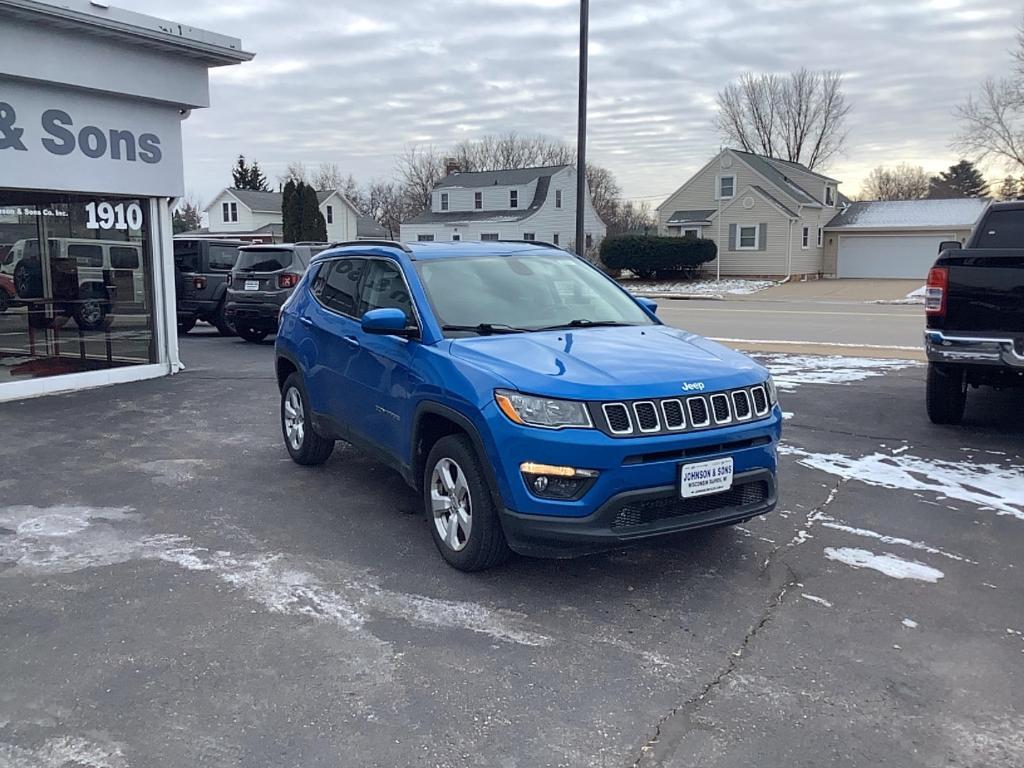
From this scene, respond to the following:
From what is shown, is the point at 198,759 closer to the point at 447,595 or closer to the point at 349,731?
the point at 349,731

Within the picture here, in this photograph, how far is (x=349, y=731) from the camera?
130 inches

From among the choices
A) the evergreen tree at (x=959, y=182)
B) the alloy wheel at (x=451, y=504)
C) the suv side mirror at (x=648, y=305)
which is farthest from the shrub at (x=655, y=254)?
the evergreen tree at (x=959, y=182)

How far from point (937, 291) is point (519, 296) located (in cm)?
394

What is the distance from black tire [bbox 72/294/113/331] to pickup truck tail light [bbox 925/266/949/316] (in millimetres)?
9939

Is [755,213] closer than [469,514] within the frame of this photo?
No

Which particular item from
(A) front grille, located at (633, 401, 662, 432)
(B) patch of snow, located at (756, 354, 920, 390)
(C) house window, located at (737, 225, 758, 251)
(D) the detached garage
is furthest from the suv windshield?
(D) the detached garage

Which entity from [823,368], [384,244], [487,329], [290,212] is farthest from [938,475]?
[290,212]

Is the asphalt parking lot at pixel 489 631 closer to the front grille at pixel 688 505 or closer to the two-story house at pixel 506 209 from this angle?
the front grille at pixel 688 505

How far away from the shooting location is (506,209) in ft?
171

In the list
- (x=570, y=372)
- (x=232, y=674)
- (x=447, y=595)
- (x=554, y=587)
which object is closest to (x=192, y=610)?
(x=232, y=674)

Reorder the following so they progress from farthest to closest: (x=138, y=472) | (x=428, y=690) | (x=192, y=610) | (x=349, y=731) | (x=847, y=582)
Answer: (x=138, y=472) → (x=847, y=582) → (x=192, y=610) → (x=428, y=690) → (x=349, y=731)

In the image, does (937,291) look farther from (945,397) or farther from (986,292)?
(945,397)

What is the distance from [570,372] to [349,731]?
195 centimetres

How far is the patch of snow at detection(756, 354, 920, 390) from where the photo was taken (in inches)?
446
